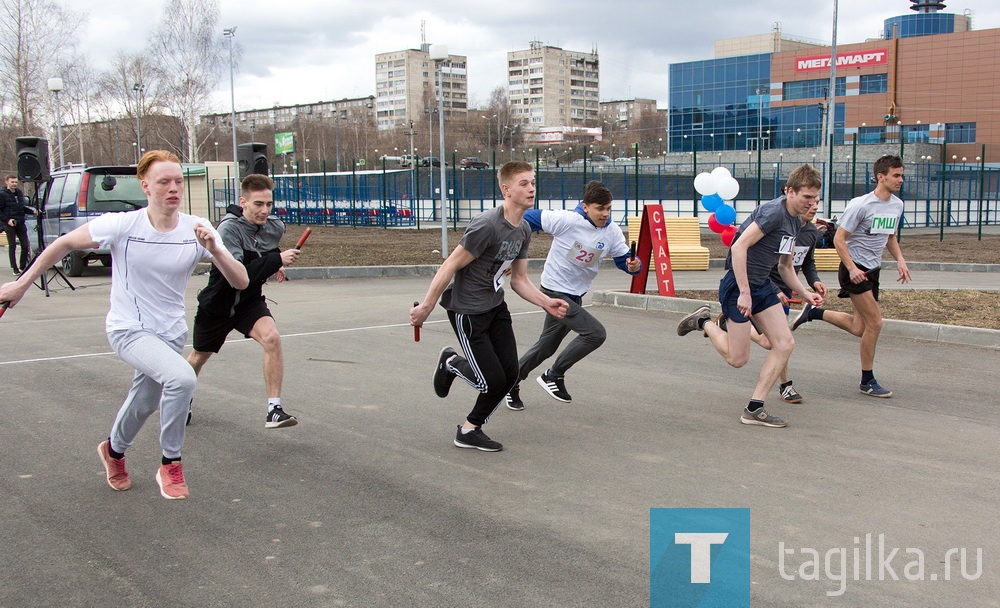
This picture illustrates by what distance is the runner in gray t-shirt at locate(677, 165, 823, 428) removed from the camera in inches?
252

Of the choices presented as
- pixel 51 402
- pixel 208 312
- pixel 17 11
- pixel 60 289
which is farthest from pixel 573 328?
pixel 17 11

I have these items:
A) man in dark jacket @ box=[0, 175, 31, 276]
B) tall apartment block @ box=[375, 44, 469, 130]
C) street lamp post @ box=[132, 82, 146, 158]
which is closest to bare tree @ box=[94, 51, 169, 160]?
street lamp post @ box=[132, 82, 146, 158]

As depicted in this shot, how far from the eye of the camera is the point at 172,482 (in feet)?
15.7

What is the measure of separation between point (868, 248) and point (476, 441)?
4.04 meters

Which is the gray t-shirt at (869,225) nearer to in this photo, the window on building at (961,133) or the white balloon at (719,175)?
the white balloon at (719,175)

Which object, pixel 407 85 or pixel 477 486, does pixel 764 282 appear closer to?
pixel 477 486

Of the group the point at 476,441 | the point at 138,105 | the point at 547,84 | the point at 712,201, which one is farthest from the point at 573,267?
the point at 547,84

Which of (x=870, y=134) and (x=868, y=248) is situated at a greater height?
(x=870, y=134)

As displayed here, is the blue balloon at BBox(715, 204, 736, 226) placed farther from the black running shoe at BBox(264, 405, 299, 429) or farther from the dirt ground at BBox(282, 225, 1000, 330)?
the black running shoe at BBox(264, 405, 299, 429)

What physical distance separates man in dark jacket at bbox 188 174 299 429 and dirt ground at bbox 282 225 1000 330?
A: 7.74m

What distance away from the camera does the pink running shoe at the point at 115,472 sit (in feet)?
16.1

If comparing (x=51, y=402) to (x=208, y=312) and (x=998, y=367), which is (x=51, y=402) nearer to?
(x=208, y=312)

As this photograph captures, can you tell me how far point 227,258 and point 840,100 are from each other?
281 feet

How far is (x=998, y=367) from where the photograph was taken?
845 cm
